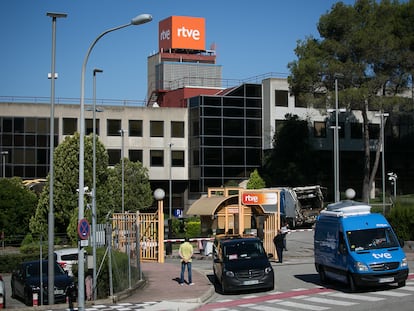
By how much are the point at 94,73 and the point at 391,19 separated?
26.6m

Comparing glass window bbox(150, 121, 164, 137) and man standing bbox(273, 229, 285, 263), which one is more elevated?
glass window bbox(150, 121, 164, 137)

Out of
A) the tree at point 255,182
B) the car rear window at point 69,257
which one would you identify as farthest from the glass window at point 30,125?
the car rear window at point 69,257

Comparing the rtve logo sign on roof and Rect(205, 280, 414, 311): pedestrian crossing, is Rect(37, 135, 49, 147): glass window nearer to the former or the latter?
the rtve logo sign on roof

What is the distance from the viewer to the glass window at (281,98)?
2694 inches

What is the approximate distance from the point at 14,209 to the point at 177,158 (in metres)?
23.7

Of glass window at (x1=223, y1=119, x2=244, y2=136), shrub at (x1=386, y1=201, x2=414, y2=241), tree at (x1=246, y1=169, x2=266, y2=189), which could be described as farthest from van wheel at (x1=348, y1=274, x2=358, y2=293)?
glass window at (x1=223, y1=119, x2=244, y2=136)

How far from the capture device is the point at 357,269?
65.9 ft

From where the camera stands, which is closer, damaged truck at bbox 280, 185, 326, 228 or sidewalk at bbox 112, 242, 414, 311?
sidewalk at bbox 112, 242, 414, 311

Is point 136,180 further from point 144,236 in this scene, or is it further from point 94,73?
point 144,236

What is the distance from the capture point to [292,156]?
209 ft

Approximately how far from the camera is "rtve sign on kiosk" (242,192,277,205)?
33125mm

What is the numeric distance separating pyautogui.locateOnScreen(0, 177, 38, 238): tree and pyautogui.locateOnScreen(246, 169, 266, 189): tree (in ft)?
71.9

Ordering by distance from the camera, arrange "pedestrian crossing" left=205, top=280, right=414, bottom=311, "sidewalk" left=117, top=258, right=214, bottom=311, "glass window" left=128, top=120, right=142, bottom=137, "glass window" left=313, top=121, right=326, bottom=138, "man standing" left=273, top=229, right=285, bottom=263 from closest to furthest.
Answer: "pedestrian crossing" left=205, top=280, right=414, bottom=311 → "sidewalk" left=117, top=258, right=214, bottom=311 → "man standing" left=273, top=229, right=285, bottom=263 → "glass window" left=128, top=120, right=142, bottom=137 → "glass window" left=313, top=121, right=326, bottom=138

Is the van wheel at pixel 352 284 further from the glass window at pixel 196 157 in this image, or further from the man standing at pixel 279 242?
the glass window at pixel 196 157
